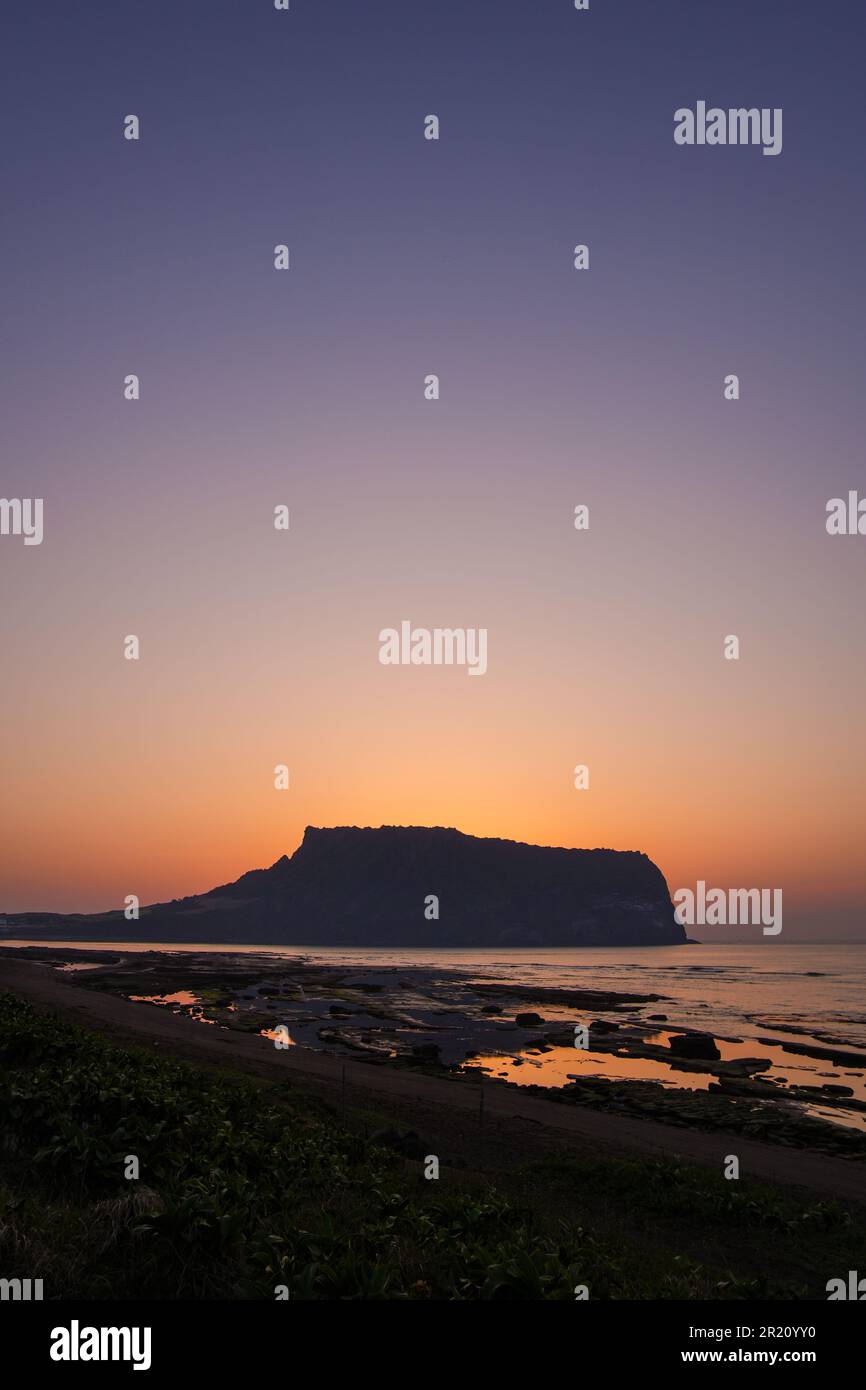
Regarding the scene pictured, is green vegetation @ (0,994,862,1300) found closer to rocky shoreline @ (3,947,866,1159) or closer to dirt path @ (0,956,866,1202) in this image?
dirt path @ (0,956,866,1202)

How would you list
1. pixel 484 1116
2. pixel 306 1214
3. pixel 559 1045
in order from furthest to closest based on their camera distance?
pixel 559 1045
pixel 484 1116
pixel 306 1214

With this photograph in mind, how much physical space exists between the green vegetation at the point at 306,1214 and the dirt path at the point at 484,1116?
16.0 feet

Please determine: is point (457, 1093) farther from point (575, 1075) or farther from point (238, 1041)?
point (238, 1041)

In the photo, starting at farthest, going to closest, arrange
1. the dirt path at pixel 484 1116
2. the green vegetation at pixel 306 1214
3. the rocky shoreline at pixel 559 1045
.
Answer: the rocky shoreline at pixel 559 1045 → the dirt path at pixel 484 1116 → the green vegetation at pixel 306 1214

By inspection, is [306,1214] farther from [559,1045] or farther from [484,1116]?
[559,1045]

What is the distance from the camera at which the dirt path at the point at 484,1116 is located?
2611cm

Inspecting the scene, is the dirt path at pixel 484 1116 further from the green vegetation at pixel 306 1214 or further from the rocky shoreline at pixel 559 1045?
the green vegetation at pixel 306 1214

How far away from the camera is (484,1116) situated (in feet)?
99.1

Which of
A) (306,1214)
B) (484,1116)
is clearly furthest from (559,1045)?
(306,1214)

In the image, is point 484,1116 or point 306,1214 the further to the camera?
point 484,1116

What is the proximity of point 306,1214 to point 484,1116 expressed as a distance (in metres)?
20.9

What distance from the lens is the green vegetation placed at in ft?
28.8

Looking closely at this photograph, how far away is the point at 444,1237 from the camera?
10680mm

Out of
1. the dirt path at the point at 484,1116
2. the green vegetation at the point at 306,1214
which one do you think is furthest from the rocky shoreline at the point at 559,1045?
the green vegetation at the point at 306,1214
